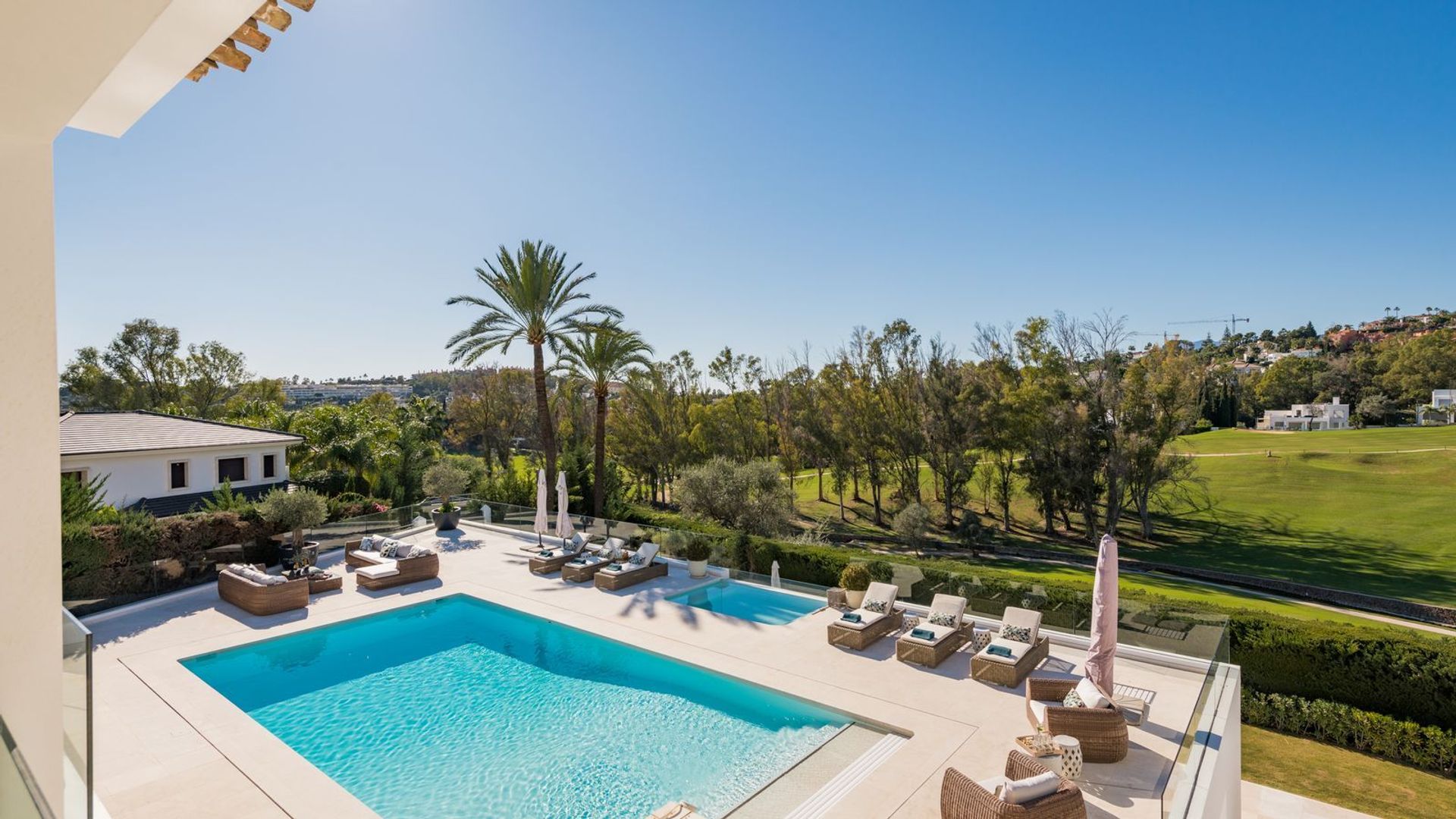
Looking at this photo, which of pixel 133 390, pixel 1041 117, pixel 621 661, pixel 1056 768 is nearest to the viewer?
pixel 1056 768

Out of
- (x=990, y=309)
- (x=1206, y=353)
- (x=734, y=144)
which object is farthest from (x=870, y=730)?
(x=1206, y=353)

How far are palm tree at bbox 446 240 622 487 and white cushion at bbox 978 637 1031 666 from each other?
16.5 m

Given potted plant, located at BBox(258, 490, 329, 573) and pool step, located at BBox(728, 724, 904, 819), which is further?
potted plant, located at BBox(258, 490, 329, 573)

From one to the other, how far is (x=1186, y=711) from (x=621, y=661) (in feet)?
27.8

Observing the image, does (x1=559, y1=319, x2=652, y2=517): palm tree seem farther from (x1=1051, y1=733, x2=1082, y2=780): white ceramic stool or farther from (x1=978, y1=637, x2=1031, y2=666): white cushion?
(x1=1051, y1=733, x2=1082, y2=780): white ceramic stool

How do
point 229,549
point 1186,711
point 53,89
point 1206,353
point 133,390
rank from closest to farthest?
point 53,89 < point 1186,711 < point 229,549 < point 133,390 < point 1206,353

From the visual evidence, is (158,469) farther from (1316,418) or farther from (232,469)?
(1316,418)

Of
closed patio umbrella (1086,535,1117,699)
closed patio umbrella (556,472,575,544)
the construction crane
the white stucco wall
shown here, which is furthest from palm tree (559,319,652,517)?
the construction crane

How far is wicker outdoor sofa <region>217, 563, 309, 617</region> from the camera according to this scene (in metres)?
13.8

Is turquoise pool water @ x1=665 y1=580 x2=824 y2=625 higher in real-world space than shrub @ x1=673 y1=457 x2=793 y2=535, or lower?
lower

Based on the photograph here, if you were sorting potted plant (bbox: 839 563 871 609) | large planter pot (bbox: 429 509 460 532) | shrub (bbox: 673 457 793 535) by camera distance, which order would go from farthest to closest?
1. shrub (bbox: 673 457 793 535)
2. large planter pot (bbox: 429 509 460 532)
3. potted plant (bbox: 839 563 871 609)

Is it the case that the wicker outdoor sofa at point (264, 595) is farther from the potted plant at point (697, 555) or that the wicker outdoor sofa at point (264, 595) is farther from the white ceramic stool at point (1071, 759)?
→ the white ceramic stool at point (1071, 759)

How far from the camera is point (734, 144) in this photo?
23.3 meters

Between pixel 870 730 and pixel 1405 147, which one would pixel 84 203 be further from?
pixel 1405 147
